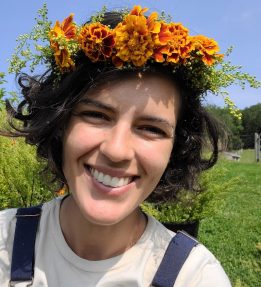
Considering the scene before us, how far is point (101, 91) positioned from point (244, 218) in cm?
629

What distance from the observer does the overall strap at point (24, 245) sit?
182cm

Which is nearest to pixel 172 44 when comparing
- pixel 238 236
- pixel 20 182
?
pixel 20 182

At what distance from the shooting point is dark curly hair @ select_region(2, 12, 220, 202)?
6.13ft

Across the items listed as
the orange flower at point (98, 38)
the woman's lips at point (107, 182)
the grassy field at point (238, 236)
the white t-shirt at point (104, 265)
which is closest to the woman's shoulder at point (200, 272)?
the white t-shirt at point (104, 265)

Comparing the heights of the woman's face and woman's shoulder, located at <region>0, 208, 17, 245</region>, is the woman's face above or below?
above

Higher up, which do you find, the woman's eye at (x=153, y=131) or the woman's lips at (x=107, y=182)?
the woman's eye at (x=153, y=131)

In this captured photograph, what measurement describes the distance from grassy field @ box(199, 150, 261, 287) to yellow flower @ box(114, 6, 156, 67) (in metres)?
3.13

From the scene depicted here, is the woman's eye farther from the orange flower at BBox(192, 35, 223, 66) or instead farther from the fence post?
the fence post

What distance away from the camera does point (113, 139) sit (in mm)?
1660

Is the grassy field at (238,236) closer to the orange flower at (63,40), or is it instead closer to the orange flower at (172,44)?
the orange flower at (172,44)

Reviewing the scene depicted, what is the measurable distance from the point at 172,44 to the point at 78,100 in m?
0.44

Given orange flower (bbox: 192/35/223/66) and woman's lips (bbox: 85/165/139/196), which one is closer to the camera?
woman's lips (bbox: 85/165/139/196)

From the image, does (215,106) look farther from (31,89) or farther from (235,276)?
(235,276)

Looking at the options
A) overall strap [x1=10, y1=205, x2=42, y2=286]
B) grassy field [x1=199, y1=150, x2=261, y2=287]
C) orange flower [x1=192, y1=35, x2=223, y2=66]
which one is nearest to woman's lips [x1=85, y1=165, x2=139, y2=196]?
overall strap [x1=10, y1=205, x2=42, y2=286]
